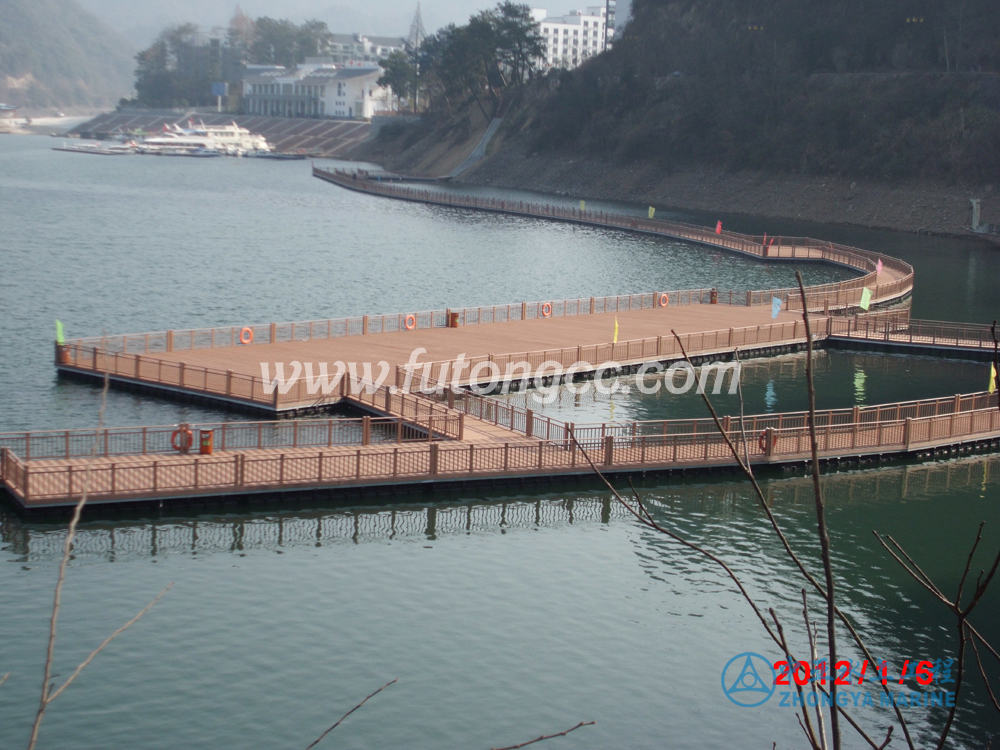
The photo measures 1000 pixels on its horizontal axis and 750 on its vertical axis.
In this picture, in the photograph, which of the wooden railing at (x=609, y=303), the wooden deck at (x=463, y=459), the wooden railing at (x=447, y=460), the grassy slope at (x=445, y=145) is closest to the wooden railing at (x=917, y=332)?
the wooden railing at (x=609, y=303)

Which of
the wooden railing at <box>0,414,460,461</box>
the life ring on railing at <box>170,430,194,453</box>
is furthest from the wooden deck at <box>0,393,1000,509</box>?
the wooden railing at <box>0,414,460,461</box>

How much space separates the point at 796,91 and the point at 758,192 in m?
17.9

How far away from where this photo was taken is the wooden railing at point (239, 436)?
101 feet

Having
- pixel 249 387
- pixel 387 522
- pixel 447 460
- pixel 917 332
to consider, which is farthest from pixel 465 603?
pixel 917 332

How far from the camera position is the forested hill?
400 ft

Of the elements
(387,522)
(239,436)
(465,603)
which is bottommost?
(465,603)

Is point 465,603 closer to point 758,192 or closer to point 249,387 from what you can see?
point 249,387

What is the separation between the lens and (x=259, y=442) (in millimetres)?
31859

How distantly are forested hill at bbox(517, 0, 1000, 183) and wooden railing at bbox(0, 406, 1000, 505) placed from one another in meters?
A: 85.5

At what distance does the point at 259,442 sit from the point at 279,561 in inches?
242

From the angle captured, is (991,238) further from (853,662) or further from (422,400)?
(853,662)

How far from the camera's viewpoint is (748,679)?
21672mm

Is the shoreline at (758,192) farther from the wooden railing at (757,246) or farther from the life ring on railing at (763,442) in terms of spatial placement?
the life ring on railing at (763,442)

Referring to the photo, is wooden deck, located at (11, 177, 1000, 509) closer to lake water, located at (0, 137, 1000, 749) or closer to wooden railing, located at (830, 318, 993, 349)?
wooden railing, located at (830, 318, 993, 349)
